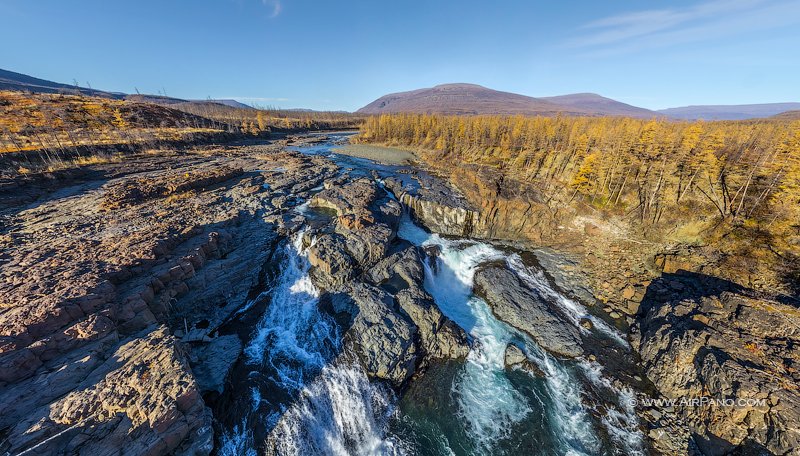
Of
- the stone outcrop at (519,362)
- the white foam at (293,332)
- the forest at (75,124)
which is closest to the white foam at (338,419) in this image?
the white foam at (293,332)

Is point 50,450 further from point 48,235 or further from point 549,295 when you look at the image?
point 549,295

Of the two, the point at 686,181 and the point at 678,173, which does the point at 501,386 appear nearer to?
the point at 686,181

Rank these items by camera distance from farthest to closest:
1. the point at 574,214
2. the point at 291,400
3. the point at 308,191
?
the point at 308,191 → the point at 574,214 → the point at 291,400

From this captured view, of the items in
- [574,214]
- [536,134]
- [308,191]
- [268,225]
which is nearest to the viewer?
[268,225]

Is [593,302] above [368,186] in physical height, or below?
A: below

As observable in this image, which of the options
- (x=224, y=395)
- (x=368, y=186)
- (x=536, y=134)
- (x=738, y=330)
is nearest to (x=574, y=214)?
(x=738, y=330)
